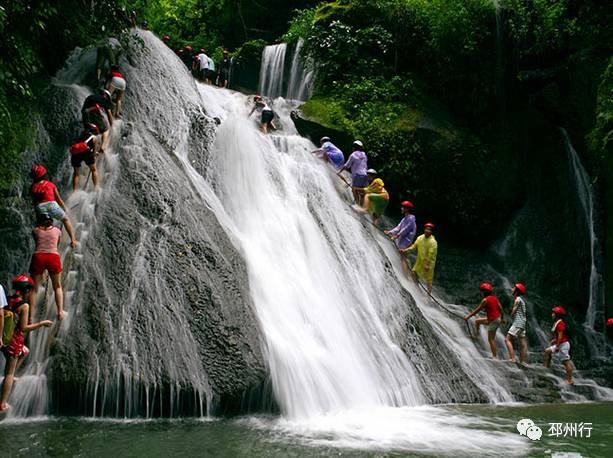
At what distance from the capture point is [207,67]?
1798cm

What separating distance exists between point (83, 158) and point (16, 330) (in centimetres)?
318

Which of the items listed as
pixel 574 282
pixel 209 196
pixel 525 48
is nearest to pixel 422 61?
pixel 525 48

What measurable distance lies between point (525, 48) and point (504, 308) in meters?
8.19

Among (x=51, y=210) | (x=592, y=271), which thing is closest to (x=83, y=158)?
(x=51, y=210)

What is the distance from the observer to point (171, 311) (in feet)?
22.4

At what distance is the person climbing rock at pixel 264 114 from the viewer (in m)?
14.3

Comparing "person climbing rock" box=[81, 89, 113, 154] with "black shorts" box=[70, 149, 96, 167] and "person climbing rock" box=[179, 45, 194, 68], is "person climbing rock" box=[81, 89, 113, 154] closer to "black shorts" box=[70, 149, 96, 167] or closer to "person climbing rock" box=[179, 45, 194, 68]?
"black shorts" box=[70, 149, 96, 167]

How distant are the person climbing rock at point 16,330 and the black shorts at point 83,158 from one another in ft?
8.26

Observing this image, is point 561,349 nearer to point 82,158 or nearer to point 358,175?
point 358,175

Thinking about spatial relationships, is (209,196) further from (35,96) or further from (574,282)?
(574,282)

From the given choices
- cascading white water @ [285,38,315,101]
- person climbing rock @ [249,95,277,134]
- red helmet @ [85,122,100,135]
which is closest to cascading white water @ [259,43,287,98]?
cascading white water @ [285,38,315,101]

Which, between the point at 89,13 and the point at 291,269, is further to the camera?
the point at 89,13

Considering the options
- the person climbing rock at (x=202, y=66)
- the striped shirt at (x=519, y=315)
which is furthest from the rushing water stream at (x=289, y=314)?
the person climbing rock at (x=202, y=66)

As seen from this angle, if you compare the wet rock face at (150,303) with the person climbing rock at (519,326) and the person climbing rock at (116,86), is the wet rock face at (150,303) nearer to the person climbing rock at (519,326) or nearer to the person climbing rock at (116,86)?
the person climbing rock at (116,86)
